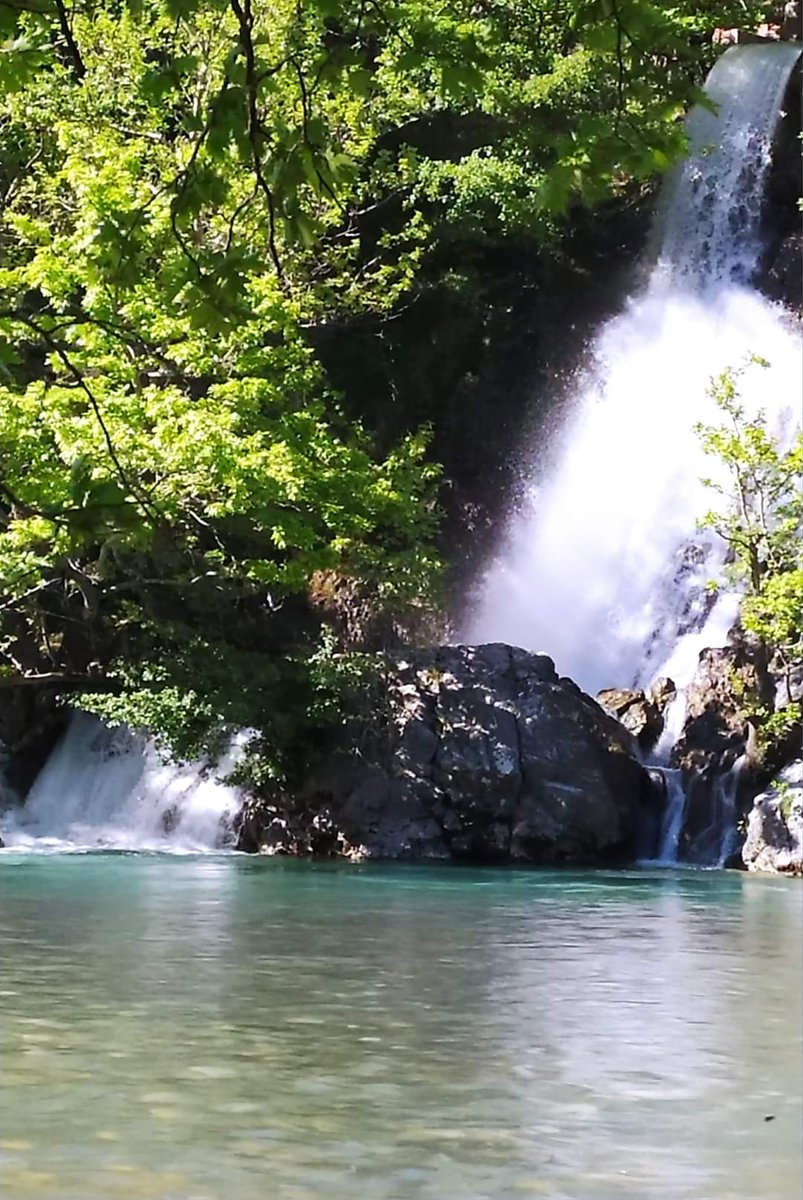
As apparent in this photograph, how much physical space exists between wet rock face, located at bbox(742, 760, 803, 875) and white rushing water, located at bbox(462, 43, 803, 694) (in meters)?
2.77

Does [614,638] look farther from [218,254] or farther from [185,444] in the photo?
[218,254]

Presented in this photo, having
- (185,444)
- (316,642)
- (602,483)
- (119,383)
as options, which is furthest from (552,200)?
(602,483)

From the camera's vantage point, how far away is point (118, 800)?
18.6 meters

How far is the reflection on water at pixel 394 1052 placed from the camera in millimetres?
4875

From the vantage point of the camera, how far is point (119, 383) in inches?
712

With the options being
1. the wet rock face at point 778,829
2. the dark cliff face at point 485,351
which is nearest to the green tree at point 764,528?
the wet rock face at point 778,829

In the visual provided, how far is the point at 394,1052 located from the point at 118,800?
41.3ft

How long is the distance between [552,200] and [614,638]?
16.3m

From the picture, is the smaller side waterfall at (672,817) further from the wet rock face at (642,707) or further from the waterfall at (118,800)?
the waterfall at (118,800)

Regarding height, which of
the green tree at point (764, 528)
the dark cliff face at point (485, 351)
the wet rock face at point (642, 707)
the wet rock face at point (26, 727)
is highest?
the dark cliff face at point (485, 351)

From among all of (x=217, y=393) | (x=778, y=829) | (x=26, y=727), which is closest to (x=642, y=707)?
(x=778, y=829)

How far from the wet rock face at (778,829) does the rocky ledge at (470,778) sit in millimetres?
1355

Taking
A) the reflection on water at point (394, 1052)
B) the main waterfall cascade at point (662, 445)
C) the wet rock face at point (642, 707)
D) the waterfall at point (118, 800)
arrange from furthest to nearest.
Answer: the main waterfall cascade at point (662, 445) < the wet rock face at point (642, 707) < the waterfall at point (118, 800) < the reflection on water at point (394, 1052)

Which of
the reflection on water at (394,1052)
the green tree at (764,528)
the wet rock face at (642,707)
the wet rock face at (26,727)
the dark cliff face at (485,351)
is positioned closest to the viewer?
the reflection on water at (394,1052)
